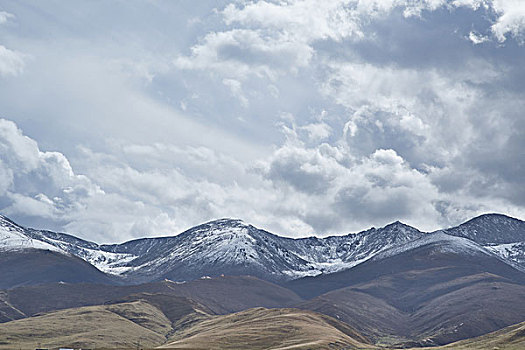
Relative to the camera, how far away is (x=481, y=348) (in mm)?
186625

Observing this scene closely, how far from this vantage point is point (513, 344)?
7574 inches

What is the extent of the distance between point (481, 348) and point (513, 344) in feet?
43.1

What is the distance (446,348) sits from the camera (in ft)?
623

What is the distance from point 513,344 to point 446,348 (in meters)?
21.4

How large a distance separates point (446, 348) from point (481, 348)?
1005 cm
